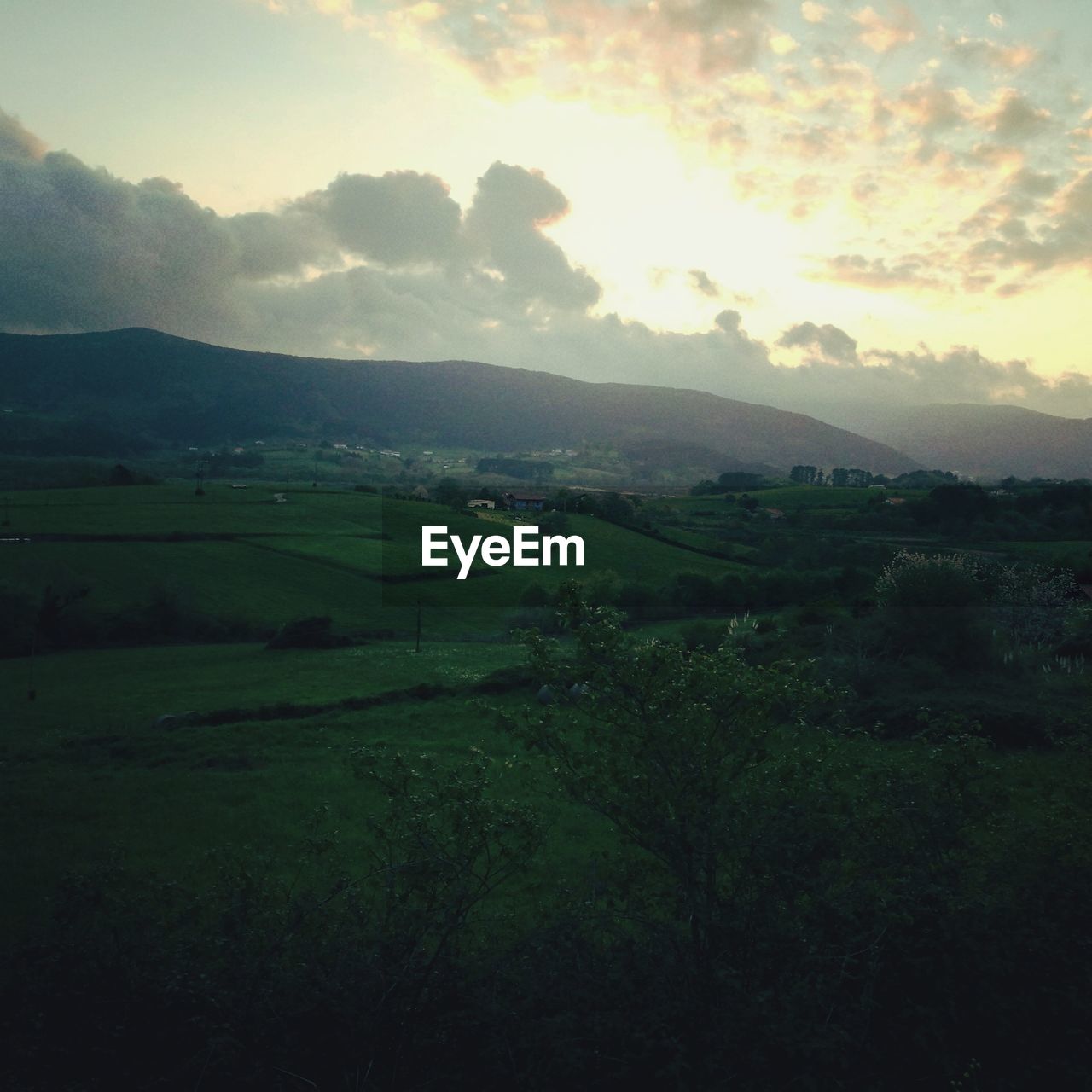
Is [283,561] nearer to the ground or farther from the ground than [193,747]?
farther from the ground

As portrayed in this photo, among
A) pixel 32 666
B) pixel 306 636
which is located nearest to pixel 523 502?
pixel 306 636

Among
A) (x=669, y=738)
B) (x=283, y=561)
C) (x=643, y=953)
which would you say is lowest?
(x=283, y=561)

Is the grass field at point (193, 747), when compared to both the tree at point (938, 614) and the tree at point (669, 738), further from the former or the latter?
the tree at point (938, 614)

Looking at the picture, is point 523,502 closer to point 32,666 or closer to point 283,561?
point 283,561

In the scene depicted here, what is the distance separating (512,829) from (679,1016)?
361cm

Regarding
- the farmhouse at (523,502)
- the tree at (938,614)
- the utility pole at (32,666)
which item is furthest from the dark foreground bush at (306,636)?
the farmhouse at (523,502)

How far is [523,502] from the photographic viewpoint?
120m

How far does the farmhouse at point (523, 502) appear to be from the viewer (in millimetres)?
114650

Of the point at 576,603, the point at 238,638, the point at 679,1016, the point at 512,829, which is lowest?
the point at 238,638

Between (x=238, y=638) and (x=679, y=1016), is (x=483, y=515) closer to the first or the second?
(x=238, y=638)

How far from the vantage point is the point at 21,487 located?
10956 centimetres

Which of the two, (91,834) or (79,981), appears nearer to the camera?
(79,981)

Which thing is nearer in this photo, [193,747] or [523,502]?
[193,747]

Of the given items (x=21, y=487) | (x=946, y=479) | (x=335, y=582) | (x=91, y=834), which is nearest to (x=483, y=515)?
(x=335, y=582)
